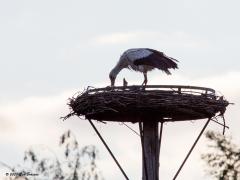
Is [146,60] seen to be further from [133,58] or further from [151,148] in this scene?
[151,148]

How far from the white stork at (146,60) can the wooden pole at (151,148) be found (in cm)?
92

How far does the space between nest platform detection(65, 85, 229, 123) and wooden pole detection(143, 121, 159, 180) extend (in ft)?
1.93

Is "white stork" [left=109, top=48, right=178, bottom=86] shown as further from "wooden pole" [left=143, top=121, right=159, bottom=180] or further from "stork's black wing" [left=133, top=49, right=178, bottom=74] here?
"wooden pole" [left=143, top=121, right=159, bottom=180]

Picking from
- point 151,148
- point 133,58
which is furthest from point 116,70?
point 151,148

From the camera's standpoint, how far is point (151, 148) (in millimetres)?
16406

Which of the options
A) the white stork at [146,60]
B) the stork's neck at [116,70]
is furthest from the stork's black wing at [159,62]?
the stork's neck at [116,70]

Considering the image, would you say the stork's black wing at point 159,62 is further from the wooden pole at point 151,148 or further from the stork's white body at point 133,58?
the wooden pole at point 151,148

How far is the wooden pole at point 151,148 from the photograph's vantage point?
16.3 m

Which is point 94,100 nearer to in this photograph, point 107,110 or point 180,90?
point 107,110

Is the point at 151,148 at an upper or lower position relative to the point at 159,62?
lower

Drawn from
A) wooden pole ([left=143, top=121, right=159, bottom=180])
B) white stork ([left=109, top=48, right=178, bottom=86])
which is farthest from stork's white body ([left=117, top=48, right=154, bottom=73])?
wooden pole ([left=143, top=121, right=159, bottom=180])

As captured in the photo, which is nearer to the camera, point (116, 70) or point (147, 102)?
point (147, 102)

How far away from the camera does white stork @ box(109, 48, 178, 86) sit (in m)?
16.1

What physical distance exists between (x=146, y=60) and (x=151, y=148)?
163 centimetres
